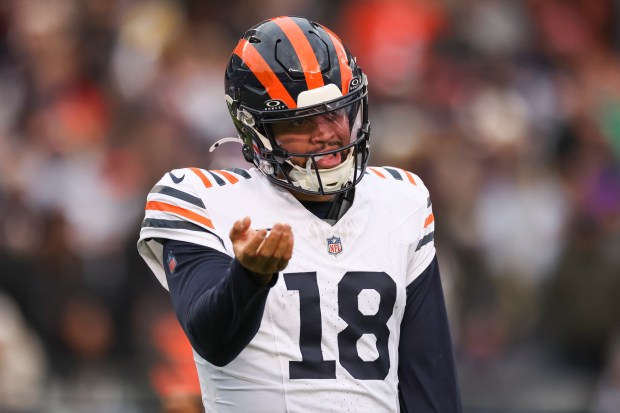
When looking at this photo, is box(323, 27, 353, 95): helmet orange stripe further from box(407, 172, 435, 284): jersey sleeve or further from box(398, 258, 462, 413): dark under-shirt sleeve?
box(398, 258, 462, 413): dark under-shirt sleeve

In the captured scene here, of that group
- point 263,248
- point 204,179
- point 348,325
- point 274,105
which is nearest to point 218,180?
point 204,179

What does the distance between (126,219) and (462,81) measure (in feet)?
8.00

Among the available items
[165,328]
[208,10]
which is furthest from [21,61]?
[165,328]

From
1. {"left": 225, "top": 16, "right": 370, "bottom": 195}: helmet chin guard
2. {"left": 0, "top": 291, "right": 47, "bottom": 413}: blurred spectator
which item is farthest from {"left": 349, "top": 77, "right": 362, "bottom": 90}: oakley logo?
{"left": 0, "top": 291, "right": 47, "bottom": 413}: blurred spectator

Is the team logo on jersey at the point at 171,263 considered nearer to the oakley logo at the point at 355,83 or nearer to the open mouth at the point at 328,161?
the open mouth at the point at 328,161

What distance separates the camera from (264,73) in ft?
9.97

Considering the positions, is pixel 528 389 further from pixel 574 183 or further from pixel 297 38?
pixel 297 38

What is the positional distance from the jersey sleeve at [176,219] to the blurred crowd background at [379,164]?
2828 millimetres

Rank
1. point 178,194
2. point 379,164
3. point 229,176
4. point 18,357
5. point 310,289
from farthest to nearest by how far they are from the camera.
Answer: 1. point 379,164
2. point 18,357
3. point 229,176
4. point 178,194
5. point 310,289

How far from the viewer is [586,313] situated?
664 centimetres

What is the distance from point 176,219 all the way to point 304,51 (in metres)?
0.54

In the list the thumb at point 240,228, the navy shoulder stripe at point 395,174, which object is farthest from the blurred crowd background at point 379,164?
the thumb at point 240,228

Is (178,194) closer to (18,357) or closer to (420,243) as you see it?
(420,243)

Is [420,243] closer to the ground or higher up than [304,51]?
closer to the ground
